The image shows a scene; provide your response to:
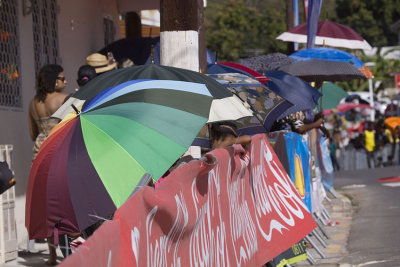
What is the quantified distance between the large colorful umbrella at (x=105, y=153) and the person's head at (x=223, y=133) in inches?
69.2

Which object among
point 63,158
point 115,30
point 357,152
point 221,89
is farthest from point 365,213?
point 357,152

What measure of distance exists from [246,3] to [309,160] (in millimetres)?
66700

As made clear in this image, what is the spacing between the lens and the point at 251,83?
25.8 feet

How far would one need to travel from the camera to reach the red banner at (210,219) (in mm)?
3596

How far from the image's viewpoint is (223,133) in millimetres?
6949

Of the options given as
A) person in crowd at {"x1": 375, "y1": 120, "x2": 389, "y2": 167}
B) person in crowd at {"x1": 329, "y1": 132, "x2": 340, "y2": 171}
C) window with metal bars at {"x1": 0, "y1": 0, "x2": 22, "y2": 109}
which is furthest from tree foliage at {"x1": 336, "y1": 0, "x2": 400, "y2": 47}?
window with metal bars at {"x1": 0, "y1": 0, "x2": 22, "y2": 109}

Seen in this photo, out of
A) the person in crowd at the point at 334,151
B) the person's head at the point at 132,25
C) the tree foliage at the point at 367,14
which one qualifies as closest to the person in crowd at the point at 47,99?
the person's head at the point at 132,25

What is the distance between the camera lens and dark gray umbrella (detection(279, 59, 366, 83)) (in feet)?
39.9

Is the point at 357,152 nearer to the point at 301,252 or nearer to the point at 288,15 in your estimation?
the point at 288,15

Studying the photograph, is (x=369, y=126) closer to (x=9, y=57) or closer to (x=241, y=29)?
(x=9, y=57)

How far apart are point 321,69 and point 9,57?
4802mm

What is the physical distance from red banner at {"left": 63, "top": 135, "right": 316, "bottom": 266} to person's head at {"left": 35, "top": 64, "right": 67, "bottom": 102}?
7.32 feet

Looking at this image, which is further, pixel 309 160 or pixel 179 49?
pixel 309 160

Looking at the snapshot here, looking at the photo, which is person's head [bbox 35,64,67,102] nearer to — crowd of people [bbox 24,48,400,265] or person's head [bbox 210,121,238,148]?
crowd of people [bbox 24,48,400,265]
